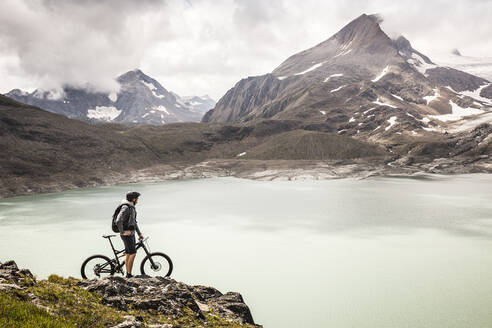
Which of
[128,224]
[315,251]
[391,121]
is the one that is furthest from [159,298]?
[391,121]

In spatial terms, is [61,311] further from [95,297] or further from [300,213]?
[300,213]

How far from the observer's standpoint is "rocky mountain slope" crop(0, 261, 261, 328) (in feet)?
20.9

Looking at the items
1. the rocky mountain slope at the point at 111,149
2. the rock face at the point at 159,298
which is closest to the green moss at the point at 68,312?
the rock face at the point at 159,298

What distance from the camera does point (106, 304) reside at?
8281 mm

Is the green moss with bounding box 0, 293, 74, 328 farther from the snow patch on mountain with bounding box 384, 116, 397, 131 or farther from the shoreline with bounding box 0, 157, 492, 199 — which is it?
the snow patch on mountain with bounding box 384, 116, 397, 131

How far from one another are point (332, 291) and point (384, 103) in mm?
190194

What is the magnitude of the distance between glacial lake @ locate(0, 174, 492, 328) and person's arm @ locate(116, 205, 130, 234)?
271 inches

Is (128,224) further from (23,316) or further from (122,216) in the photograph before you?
(23,316)

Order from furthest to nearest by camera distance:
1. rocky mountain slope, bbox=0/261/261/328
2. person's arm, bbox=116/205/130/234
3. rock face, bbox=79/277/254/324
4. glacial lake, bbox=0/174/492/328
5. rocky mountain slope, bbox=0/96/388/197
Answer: rocky mountain slope, bbox=0/96/388/197, glacial lake, bbox=0/174/492/328, person's arm, bbox=116/205/130/234, rock face, bbox=79/277/254/324, rocky mountain slope, bbox=0/261/261/328

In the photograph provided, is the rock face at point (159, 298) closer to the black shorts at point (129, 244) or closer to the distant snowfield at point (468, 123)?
the black shorts at point (129, 244)

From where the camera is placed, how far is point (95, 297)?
8.37m

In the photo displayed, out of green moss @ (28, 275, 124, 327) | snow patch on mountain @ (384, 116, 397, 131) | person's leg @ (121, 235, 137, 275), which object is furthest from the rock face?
snow patch on mountain @ (384, 116, 397, 131)

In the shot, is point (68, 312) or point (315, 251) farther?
point (315, 251)

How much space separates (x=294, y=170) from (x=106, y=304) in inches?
3044
